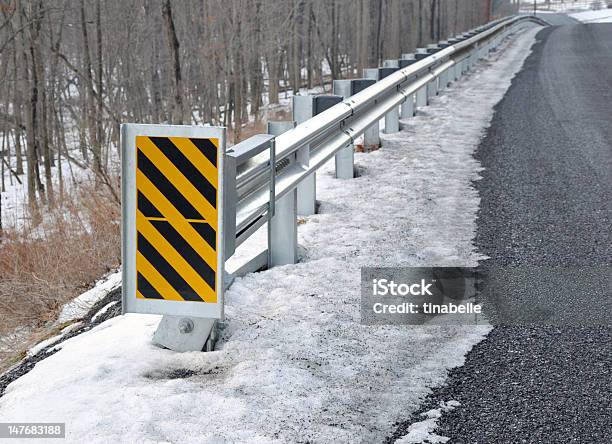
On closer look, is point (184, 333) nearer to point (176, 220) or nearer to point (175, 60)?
point (176, 220)

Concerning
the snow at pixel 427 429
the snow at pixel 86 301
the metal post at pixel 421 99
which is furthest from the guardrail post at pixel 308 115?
the metal post at pixel 421 99

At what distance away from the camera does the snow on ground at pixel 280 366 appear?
323cm

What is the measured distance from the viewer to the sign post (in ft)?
12.4

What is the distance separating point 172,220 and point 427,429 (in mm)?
1435

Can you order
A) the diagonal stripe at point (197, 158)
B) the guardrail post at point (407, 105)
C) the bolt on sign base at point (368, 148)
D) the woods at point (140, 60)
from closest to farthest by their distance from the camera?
the diagonal stripe at point (197, 158) → the bolt on sign base at point (368, 148) → the guardrail post at point (407, 105) → the woods at point (140, 60)

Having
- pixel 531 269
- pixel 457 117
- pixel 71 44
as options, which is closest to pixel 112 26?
pixel 71 44

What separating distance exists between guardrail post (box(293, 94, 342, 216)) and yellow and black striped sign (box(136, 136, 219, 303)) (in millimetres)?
2742

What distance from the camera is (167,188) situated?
12.5 feet

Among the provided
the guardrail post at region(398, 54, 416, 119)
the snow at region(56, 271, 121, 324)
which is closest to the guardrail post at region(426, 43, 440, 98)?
the guardrail post at region(398, 54, 416, 119)

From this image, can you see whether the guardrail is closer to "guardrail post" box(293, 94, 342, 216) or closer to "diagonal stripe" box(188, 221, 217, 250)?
"guardrail post" box(293, 94, 342, 216)

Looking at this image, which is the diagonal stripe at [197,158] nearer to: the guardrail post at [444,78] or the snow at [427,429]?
the snow at [427,429]

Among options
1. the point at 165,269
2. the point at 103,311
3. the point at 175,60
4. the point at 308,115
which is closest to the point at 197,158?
the point at 165,269

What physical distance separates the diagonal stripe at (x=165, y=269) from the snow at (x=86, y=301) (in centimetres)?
175

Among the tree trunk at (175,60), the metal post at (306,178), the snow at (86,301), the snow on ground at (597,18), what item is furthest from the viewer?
the snow on ground at (597,18)
